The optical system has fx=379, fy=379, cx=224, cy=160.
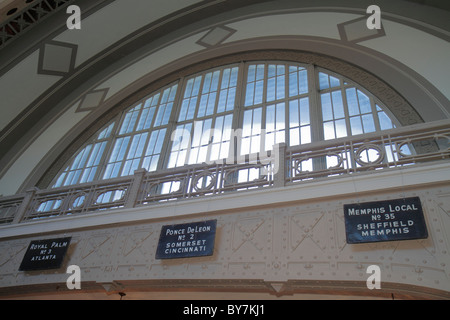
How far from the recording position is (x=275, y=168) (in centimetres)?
576

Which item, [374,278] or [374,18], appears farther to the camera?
[374,18]

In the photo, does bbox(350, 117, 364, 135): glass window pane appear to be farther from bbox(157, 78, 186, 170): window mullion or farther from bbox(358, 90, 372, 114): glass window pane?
bbox(157, 78, 186, 170): window mullion

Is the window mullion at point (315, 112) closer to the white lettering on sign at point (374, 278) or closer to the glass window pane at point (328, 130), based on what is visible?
the glass window pane at point (328, 130)

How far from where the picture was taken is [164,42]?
39.1 feet

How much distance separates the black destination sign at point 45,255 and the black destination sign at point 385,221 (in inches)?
183

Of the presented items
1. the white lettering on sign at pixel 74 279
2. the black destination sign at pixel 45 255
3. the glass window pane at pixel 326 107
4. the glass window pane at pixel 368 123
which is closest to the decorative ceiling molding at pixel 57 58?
the black destination sign at pixel 45 255

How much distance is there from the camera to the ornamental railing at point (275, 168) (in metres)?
5.18

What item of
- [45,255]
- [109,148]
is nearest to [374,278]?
[45,255]

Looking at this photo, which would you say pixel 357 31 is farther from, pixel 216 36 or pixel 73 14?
pixel 73 14

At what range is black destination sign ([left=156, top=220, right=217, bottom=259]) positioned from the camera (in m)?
5.36

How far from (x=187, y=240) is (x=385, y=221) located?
271 centimetres

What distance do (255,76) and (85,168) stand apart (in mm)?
5262

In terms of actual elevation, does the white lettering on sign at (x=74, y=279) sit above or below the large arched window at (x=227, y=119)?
below
